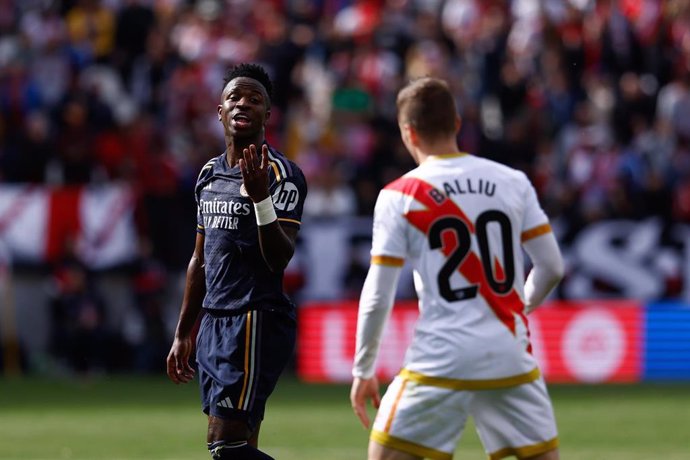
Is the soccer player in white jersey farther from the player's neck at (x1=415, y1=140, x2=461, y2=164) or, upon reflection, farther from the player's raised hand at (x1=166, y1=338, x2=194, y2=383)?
the player's raised hand at (x1=166, y1=338, x2=194, y2=383)

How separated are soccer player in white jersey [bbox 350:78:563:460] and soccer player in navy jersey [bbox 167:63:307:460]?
44.2 inches

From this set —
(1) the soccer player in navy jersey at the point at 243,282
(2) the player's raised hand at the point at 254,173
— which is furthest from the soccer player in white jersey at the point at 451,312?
(1) the soccer player in navy jersey at the point at 243,282

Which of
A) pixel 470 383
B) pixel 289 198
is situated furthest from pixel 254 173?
pixel 470 383

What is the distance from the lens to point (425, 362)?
5965 mm

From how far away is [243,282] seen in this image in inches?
282

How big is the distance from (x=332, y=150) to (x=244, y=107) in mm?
12200

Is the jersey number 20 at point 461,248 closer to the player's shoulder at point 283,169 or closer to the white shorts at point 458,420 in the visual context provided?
the white shorts at point 458,420

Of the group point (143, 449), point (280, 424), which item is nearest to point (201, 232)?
point (143, 449)

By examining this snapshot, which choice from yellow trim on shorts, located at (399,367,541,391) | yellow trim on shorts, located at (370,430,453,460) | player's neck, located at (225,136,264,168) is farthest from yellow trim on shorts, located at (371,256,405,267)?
player's neck, located at (225,136,264,168)

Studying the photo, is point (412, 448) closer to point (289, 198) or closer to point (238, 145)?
point (289, 198)

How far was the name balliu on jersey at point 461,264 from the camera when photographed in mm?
5938

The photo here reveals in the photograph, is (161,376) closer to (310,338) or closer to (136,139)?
(310,338)

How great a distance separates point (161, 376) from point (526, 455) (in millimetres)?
12721

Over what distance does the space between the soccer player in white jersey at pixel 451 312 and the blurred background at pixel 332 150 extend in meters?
10.6
